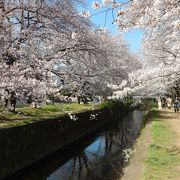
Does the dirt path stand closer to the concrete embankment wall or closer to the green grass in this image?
the green grass

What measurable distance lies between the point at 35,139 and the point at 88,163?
2869mm

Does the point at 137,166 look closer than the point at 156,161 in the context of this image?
Yes

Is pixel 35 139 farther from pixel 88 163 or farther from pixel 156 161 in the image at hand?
pixel 156 161

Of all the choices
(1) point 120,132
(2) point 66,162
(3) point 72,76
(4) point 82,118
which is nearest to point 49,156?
(2) point 66,162

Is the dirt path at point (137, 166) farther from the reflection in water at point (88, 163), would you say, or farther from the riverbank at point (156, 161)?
the reflection in water at point (88, 163)

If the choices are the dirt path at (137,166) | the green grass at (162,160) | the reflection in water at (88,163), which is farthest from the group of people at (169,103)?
the dirt path at (137,166)

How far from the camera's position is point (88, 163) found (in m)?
17.9

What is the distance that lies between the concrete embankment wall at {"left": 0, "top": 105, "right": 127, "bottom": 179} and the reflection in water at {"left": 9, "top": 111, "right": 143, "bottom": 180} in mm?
498

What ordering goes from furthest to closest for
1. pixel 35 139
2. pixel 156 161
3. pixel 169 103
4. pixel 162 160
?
pixel 169 103
pixel 35 139
pixel 162 160
pixel 156 161

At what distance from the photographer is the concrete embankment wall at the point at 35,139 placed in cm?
1367

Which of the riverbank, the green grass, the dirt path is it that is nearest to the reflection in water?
the dirt path

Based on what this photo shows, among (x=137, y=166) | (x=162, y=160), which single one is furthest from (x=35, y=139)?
(x=162, y=160)

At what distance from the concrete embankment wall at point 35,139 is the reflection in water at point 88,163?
50cm

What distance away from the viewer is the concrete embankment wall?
1367 centimetres
